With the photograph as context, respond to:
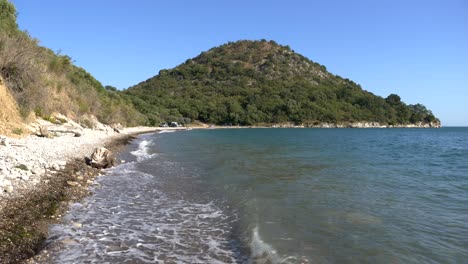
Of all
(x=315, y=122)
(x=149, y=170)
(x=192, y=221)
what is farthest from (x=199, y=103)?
(x=192, y=221)

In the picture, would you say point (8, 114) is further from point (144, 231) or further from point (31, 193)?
point (144, 231)

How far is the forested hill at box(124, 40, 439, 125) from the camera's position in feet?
507

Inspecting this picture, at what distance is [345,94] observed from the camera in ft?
615

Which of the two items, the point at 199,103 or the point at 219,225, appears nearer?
the point at 219,225

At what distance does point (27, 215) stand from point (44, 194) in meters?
2.07

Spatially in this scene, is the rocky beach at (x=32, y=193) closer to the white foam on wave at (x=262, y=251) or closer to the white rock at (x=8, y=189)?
the white rock at (x=8, y=189)

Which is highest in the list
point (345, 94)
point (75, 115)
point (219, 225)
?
point (345, 94)

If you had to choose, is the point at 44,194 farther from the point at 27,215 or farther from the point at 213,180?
the point at 213,180

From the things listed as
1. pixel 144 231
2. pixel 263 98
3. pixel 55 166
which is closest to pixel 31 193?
pixel 144 231

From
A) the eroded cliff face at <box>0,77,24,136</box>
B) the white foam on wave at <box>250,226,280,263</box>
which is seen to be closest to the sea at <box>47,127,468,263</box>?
the white foam on wave at <box>250,226,280,263</box>

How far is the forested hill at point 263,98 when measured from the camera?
507ft

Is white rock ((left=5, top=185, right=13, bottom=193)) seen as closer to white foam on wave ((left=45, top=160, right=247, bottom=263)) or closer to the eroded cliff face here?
white foam on wave ((left=45, top=160, right=247, bottom=263))

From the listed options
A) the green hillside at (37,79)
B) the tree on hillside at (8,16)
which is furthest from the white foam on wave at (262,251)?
the tree on hillside at (8,16)

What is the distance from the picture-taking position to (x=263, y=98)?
17175cm
